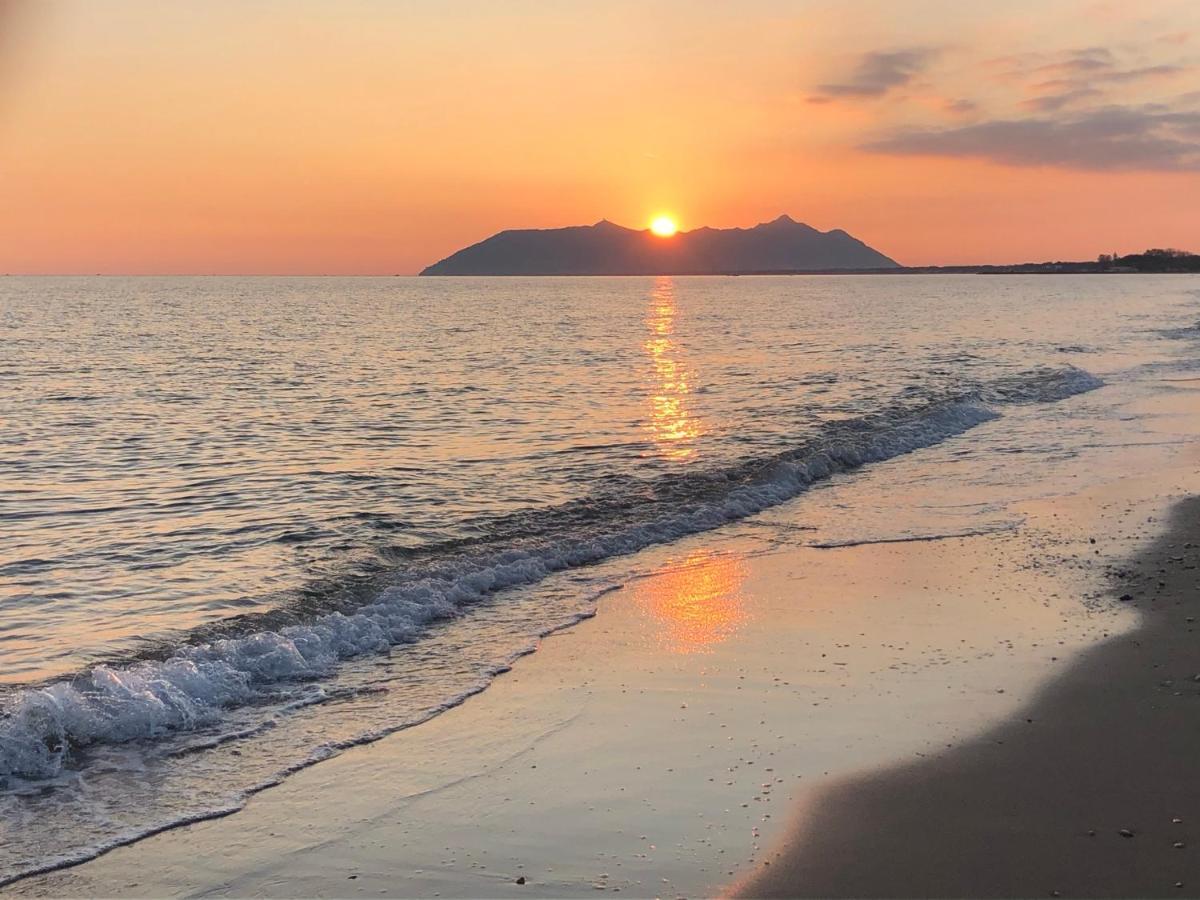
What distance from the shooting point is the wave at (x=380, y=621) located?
303 inches

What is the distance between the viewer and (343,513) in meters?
15.4

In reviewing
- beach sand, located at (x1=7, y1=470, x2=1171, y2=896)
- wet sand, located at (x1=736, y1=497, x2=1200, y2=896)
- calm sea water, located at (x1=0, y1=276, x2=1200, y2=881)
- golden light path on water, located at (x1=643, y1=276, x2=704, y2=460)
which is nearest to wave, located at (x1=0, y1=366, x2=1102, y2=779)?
calm sea water, located at (x1=0, y1=276, x2=1200, y2=881)

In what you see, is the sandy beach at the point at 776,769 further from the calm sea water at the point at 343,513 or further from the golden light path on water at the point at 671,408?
the golden light path on water at the point at 671,408

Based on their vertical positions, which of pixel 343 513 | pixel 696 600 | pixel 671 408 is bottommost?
pixel 696 600

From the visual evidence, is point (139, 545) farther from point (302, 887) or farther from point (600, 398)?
point (600, 398)

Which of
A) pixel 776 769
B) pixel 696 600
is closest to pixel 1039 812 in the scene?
pixel 776 769

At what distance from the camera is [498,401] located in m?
30.4

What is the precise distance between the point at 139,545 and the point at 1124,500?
1422 centimetres

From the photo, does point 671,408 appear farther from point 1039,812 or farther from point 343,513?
point 1039,812

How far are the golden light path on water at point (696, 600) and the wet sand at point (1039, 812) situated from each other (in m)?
2.98

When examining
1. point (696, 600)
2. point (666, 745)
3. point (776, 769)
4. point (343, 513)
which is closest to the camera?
point (776, 769)

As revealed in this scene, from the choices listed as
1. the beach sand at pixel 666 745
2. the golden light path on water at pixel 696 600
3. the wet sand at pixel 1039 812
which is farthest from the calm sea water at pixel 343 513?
the wet sand at pixel 1039 812

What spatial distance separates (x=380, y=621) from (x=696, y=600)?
3.35m

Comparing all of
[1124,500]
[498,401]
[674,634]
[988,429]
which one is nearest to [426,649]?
[674,634]
